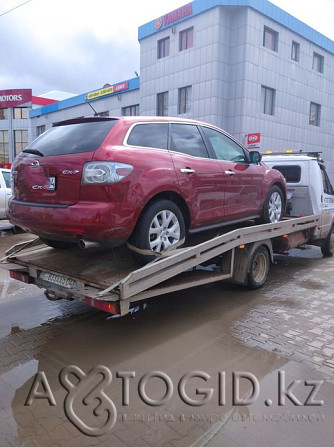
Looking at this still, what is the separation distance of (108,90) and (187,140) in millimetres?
24303

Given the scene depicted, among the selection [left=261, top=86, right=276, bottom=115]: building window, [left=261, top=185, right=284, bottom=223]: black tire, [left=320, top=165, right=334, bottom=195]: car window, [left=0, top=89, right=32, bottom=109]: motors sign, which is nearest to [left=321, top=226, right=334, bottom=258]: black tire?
[left=320, top=165, right=334, bottom=195]: car window

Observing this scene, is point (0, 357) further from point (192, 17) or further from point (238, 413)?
point (192, 17)

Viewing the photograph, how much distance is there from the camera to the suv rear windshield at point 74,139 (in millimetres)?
3836

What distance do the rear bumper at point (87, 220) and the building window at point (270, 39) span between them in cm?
1962

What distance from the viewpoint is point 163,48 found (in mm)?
21641

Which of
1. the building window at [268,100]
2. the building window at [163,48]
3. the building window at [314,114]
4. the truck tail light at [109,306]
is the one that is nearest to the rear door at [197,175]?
the truck tail light at [109,306]

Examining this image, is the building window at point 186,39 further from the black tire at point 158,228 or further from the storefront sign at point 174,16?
the black tire at point 158,228

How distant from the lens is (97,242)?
372cm

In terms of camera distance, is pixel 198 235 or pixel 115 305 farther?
pixel 198 235

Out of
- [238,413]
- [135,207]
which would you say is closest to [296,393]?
[238,413]

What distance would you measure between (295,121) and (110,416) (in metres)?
22.4

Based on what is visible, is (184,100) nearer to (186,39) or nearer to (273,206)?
(186,39)

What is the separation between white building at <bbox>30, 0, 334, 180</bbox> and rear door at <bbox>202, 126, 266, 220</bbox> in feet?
46.3

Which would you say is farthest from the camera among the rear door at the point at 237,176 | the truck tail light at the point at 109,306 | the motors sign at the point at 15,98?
the motors sign at the point at 15,98
